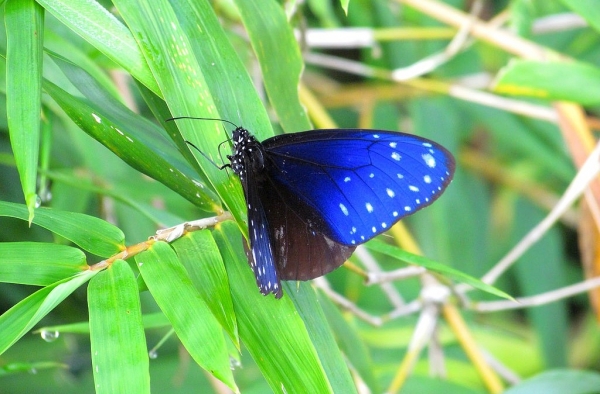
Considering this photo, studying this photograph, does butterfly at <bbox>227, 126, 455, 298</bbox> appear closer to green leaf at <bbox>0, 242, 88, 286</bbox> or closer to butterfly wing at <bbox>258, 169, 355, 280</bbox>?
butterfly wing at <bbox>258, 169, 355, 280</bbox>

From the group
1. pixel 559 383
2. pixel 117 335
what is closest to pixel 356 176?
pixel 117 335

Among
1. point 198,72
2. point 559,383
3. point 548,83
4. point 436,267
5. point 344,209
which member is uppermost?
point 548,83

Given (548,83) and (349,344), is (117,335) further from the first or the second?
(548,83)

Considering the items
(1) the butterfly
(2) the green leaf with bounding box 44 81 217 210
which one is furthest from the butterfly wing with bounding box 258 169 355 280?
(2) the green leaf with bounding box 44 81 217 210

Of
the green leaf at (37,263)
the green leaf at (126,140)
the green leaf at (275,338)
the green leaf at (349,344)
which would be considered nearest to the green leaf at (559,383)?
the green leaf at (349,344)

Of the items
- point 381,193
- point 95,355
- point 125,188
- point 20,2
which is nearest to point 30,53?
point 20,2

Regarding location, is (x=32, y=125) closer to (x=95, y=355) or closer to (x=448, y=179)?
(x=95, y=355)
